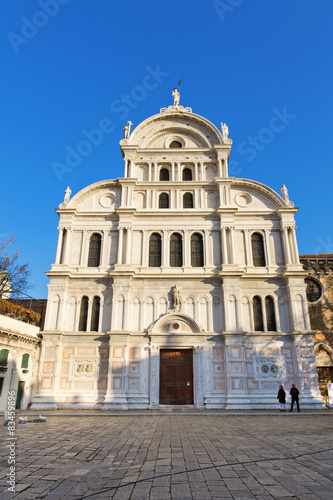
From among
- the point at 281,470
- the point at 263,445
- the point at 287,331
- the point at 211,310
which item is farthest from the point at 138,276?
the point at 281,470

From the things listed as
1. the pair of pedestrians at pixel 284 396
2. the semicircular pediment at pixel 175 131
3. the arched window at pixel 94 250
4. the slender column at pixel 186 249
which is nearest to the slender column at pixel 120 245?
the arched window at pixel 94 250

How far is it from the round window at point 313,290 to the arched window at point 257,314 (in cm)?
592

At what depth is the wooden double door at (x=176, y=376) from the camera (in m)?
22.4

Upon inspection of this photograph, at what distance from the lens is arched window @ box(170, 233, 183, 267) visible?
84.7 feet

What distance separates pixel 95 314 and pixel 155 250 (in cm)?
615

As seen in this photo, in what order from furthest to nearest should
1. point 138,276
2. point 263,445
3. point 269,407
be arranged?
point 138,276 < point 269,407 < point 263,445

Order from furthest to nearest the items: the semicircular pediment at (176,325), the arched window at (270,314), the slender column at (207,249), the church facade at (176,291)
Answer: the slender column at (207,249)
the arched window at (270,314)
the semicircular pediment at (176,325)
the church facade at (176,291)

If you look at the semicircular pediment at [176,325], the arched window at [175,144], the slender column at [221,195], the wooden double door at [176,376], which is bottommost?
the wooden double door at [176,376]

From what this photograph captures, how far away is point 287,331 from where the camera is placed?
2384cm

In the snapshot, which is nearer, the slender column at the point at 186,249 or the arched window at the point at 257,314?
the arched window at the point at 257,314

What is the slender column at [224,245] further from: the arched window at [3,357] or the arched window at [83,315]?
the arched window at [3,357]

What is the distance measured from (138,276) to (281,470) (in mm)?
18321

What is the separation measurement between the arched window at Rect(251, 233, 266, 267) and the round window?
5.02m

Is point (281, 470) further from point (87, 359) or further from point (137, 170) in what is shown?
point (137, 170)
